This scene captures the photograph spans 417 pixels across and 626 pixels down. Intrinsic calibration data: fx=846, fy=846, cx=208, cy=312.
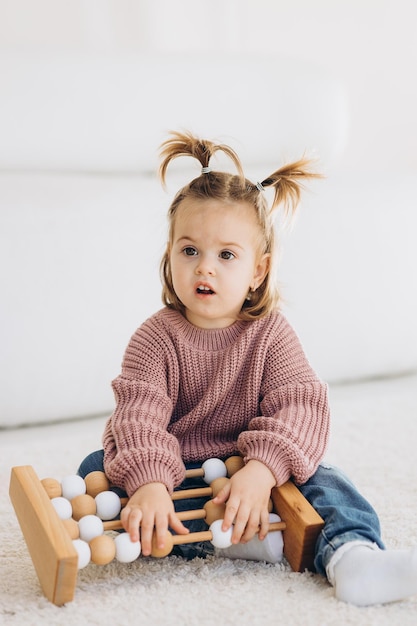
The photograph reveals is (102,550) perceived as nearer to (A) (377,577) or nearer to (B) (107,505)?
(B) (107,505)

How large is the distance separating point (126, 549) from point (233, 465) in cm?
19

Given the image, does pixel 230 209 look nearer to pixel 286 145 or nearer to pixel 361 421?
pixel 361 421

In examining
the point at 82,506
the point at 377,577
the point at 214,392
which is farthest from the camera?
the point at 214,392

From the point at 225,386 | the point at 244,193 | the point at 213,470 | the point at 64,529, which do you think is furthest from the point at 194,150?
the point at 64,529

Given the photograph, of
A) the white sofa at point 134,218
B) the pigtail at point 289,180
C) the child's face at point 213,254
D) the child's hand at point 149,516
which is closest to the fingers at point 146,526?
the child's hand at point 149,516

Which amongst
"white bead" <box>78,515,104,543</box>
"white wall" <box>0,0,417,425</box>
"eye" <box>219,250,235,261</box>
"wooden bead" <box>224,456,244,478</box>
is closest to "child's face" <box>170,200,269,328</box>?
"eye" <box>219,250,235,261</box>

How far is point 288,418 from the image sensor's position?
98cm

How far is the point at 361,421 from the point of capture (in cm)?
150

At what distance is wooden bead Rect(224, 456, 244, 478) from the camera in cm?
99

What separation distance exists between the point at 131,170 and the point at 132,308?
28 cm

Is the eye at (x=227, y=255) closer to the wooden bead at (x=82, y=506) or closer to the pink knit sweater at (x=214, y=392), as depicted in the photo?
the pink knit sweater at (x=214, y=392)

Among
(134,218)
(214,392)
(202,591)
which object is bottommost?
(202,591)

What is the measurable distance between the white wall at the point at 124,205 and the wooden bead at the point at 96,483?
517 mm

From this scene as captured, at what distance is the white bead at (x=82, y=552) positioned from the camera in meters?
0.84
